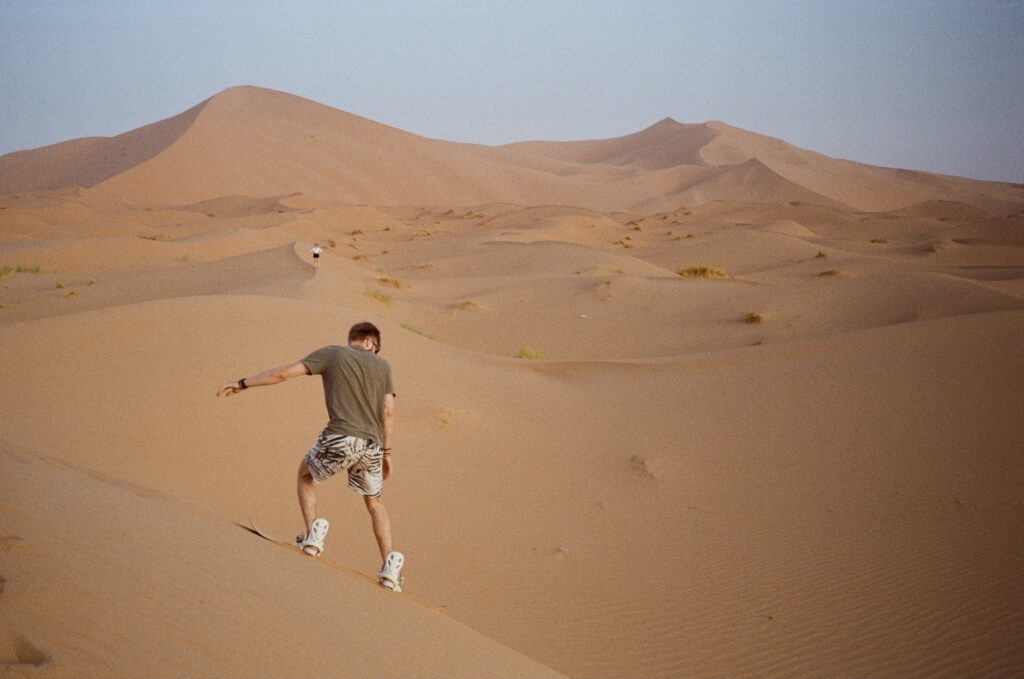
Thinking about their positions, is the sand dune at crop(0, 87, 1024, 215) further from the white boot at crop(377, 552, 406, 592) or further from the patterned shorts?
the white boot at crop(377, 552, 406, 592)

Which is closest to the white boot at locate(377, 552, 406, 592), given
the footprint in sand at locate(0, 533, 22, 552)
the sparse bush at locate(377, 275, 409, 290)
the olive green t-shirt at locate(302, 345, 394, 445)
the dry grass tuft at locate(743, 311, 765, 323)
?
the olive green t-shirt at locate(302, 345, 394, 445)

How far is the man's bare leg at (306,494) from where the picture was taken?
479 centimetres

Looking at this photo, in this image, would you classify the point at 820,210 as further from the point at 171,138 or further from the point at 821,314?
the point at 171,138

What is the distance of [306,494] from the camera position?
4.80 metres

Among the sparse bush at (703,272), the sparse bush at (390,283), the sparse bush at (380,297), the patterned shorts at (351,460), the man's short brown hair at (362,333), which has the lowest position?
the patterned shorts at (351,460)

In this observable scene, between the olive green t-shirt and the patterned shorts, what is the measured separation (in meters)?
0.05

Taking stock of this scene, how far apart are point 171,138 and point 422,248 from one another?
37290mm

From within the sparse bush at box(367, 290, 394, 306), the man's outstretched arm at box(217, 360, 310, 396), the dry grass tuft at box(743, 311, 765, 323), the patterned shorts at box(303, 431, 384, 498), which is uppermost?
the dry grass tuft at box(743, 311, 765, 323)

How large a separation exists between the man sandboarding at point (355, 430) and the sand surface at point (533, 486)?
0.29 metres

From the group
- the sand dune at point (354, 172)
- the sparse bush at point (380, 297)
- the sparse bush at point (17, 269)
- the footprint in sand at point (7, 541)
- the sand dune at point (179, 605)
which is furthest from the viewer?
the sand dune at point (354, 172)

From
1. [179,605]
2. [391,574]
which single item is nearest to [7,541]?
[179,605]

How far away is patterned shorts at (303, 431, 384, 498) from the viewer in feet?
15.3

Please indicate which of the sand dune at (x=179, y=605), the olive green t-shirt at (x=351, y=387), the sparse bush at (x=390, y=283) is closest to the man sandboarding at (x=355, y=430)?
the olive green t-shirt at (x=351, y=387)

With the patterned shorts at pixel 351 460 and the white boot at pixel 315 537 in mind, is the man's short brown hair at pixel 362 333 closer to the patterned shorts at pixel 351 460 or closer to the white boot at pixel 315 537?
the patterned shorts at pixel 351 460
